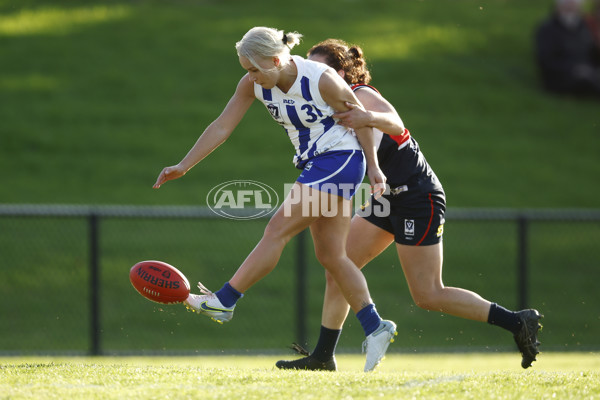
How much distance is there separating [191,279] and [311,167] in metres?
6.37

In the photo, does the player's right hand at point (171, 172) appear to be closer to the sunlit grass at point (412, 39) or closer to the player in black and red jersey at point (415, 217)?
the player in black and red jersey at point (415, 217)

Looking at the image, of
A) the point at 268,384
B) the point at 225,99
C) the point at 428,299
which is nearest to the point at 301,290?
the point at 428,299

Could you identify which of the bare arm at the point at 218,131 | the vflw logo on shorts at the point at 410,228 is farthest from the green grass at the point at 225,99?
the vflw logo on shorts at the point at 410,228

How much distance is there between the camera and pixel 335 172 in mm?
4480

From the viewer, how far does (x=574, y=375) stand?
4.63 m

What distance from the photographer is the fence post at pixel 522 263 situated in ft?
30.6

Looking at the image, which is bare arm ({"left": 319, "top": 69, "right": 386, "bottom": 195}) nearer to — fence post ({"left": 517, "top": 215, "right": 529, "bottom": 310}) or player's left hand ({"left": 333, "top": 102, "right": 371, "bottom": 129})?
player's left hand ({"left": 333, "top": 102, "right": 371, "bottom": 129})

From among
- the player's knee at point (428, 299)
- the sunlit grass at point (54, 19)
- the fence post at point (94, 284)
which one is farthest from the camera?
the sunlit grass at point (54, 19)

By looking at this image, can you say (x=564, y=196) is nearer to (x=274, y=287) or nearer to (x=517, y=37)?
(x=274, y=287)

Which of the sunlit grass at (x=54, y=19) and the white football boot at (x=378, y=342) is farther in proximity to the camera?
the sunlit grass at (x=54, y=19)

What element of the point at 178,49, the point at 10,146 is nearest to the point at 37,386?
the point at 10,146

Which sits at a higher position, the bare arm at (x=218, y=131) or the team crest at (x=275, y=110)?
the team crest at (x=275, y=110)

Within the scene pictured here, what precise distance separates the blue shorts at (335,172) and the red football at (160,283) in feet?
2.96

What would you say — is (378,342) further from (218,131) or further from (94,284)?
(94,284)
